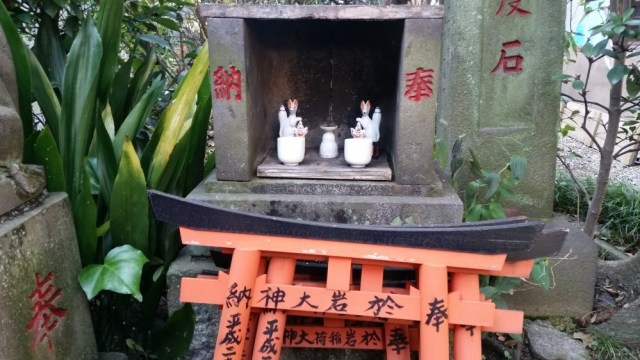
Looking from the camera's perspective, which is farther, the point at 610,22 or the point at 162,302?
the point at 162,302

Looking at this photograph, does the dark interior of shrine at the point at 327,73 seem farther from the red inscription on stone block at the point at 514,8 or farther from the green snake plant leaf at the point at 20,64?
the green snake plant leaf at the point at 20,64

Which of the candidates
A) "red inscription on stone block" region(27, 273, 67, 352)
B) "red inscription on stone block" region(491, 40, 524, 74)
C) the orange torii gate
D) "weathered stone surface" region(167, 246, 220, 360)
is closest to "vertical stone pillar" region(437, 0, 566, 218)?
"red inscription on stone block" region(491, 40, 524, 74)

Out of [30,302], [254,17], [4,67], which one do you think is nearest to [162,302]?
[30,302]

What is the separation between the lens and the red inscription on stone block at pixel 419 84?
1752mm

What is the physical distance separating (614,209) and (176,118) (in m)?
3.21

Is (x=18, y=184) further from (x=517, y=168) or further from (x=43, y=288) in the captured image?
(x=517, y=168)

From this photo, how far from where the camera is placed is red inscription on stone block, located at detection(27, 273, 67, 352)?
1526mm

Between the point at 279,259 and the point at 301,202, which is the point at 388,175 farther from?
the point at 279,259

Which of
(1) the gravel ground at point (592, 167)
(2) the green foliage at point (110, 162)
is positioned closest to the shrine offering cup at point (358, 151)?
(2) the green foliage at point (110, 162)

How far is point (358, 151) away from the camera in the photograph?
1.95 meters

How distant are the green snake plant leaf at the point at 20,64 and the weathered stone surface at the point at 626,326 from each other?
2901mm

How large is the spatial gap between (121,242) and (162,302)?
73cm

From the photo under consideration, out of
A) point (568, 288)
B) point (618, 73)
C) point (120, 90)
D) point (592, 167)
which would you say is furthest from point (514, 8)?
point (592, 167)

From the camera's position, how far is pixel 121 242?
6.30ft
